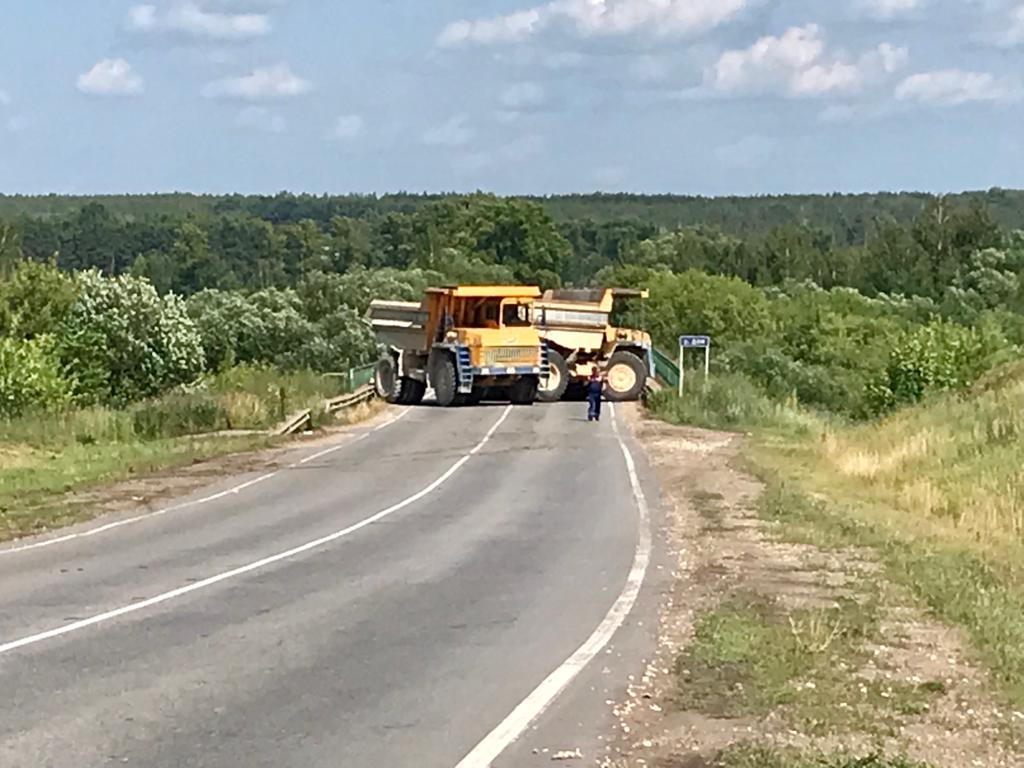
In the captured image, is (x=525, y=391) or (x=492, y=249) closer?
(x=525, y=391)

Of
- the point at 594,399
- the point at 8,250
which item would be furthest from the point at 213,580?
the point at 8,250

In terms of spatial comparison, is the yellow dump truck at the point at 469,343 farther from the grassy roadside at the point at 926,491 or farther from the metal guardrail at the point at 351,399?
the grassy roadside at the point at 926,491

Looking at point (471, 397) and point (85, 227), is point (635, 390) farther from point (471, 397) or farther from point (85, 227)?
point (85, 227)

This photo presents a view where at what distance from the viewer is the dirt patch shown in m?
9.56

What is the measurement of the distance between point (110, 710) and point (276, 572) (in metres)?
7.11

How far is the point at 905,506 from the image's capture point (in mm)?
26812

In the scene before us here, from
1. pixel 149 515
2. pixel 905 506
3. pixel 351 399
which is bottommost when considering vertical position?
pixel 351 399

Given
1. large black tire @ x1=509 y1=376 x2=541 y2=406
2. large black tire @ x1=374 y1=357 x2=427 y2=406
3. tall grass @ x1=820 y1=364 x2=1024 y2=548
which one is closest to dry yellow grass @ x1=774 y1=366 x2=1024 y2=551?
tall grass @ x1=820 y1=364 x2=1024 y2=548

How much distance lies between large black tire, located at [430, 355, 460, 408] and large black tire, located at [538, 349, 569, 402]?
9.68ft

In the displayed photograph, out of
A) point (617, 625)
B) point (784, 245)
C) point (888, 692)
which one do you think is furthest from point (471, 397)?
point (784, 245)

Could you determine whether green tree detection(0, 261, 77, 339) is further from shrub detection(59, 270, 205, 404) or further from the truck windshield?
the truck windshield

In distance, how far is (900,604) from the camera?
15266 mm

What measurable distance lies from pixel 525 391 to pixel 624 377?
327cm

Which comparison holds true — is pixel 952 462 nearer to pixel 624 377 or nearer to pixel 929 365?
pixel 624 377
